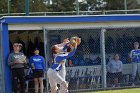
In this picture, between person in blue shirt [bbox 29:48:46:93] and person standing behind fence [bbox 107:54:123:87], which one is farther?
person standing behind fence [bbox 107:54:123:87]

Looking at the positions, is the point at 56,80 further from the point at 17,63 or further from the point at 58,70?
the point at 17,63

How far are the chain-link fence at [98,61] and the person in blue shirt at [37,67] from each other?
910mm

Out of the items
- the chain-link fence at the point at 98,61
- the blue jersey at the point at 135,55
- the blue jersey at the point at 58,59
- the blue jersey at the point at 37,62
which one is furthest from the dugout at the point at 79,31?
the blue jersey at the point at 58,59

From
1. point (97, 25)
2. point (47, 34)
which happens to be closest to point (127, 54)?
point (97, 25)

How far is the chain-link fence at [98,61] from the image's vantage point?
53.0 feet

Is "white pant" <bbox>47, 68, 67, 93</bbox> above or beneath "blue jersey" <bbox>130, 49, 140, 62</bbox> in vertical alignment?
beneath

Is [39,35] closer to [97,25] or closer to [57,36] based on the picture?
[57,36]

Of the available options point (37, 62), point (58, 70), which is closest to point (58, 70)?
point (58, 70)

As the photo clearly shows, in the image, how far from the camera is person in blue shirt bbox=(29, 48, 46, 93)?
49.3ft

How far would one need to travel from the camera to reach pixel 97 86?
53.0 feet

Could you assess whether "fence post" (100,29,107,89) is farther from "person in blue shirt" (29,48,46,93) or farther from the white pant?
the white pant

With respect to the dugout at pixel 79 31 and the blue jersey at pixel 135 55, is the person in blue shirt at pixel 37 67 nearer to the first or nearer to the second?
the dugout at pixel 79 31

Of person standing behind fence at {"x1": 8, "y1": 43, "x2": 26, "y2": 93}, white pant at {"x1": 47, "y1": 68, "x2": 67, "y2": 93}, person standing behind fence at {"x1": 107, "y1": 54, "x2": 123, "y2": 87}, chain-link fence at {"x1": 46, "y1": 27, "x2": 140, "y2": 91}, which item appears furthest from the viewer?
person standing behind fence at {"x1": 107, "y1": 54, "x2": 123, "y2": 87}

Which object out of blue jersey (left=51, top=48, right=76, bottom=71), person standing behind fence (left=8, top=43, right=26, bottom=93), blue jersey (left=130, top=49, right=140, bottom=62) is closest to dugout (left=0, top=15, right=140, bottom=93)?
person standing behind fence (left=8, top=43, right=26, bottom=93)
